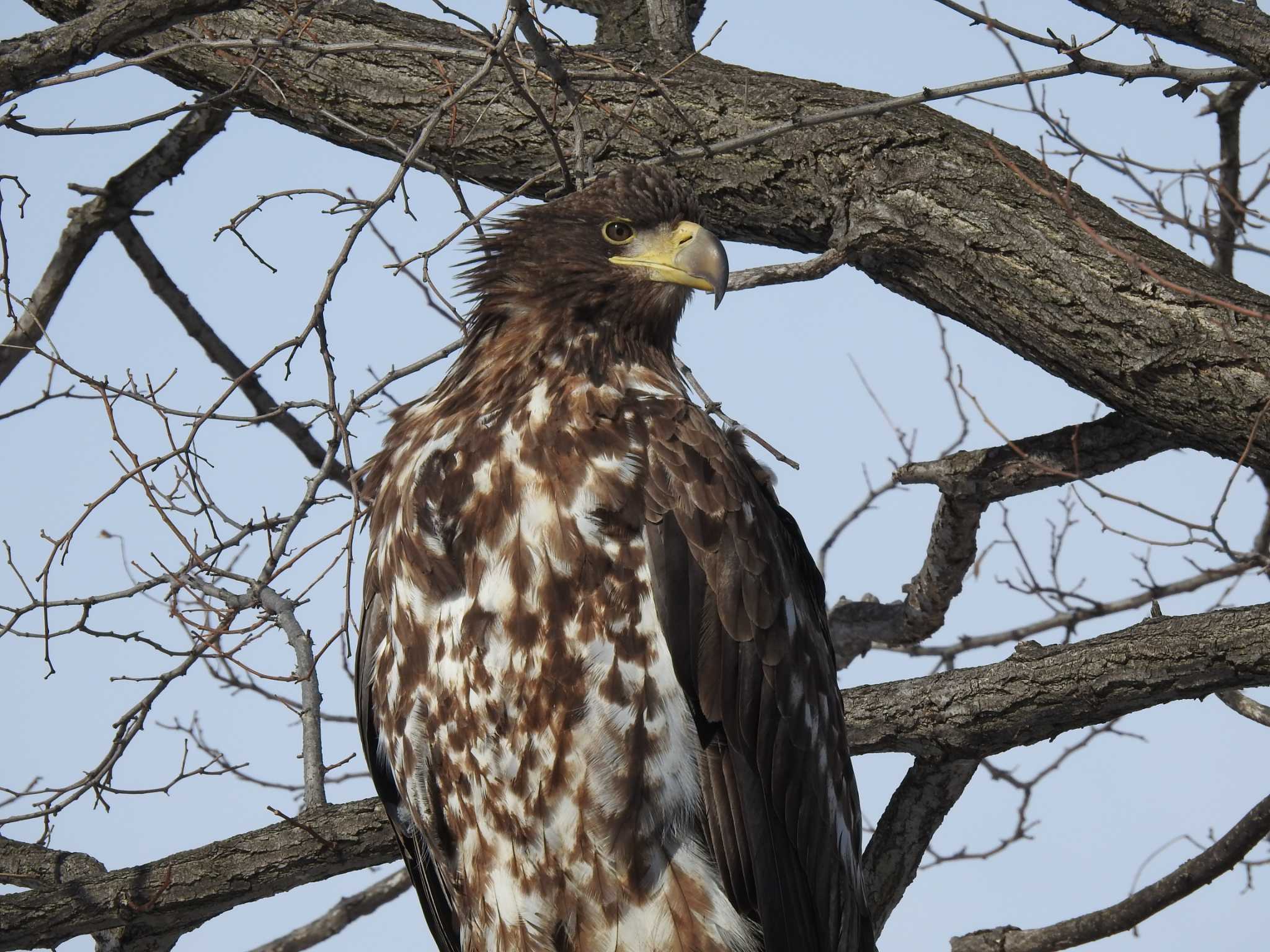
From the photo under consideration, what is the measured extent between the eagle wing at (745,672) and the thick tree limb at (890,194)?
1243 mm

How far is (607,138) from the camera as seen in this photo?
545 centimetres

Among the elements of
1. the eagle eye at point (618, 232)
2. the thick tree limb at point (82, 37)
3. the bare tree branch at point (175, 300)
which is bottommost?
the eagle eye at point (618, 232)

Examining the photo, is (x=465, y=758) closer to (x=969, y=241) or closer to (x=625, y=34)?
(x=969, y=241)

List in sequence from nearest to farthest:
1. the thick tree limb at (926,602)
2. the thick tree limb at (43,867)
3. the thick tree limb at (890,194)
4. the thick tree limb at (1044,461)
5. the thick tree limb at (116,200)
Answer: the thick tree limb at (890,194) → the thick tree limb at (43,867) → the thick tree limb at (1044,461) → the thick tree limb at (926,602) → the thick tree limb at (116,200)

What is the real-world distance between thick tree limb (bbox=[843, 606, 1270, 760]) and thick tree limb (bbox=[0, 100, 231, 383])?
3.93 m

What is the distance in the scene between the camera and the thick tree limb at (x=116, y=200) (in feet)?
21.7

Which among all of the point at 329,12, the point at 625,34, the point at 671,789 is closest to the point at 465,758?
the point at 671,789

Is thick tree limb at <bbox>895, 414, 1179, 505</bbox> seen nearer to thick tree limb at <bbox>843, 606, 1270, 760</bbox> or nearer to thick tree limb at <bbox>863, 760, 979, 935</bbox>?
thick tree limb at <bbox>843, 606, 1270, 760</bbox>

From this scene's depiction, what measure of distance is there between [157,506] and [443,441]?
4.05ft

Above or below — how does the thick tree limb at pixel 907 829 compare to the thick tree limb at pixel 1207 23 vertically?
below

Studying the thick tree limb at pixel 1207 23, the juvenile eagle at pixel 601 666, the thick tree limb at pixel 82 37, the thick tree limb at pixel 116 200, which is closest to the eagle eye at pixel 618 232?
the juvenile eagle at pixel 601 666

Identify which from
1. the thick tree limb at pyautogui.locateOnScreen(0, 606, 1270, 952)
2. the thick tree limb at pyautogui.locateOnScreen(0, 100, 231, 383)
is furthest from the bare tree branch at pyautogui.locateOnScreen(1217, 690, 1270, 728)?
the thick tree limb at pyautogui.locateOnScreen(0, 100, 231, 383)

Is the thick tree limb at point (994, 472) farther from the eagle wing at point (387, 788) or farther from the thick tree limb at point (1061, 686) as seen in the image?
the eagle wing at point (387, 788)

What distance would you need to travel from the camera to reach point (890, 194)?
206 inches
